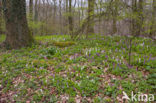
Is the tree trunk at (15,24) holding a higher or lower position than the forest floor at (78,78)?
higher

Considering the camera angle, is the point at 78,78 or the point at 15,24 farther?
the point at 15,24

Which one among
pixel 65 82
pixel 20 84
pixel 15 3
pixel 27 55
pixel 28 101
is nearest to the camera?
pixel 28 101

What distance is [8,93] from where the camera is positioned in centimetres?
424

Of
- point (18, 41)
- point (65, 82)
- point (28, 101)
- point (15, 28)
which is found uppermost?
point (15, 28)

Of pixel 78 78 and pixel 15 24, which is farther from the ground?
pixel 15 24

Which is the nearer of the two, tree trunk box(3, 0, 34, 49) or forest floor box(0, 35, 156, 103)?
forest floor box(0, 35, 156, 103)

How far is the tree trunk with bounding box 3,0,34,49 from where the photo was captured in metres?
8.02

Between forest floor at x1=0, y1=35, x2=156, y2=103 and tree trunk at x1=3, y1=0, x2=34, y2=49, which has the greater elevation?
tree trunk at x1=3, y1=0, x2=34, y2=49

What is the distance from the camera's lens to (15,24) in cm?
805

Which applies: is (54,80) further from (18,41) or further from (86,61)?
(18,41)

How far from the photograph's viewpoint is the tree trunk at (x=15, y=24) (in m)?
8.02

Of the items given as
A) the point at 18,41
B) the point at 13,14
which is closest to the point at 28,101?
the point at 18,41

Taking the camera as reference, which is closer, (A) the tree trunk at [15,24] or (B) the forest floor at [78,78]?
(B) the forest floor at [78,78]

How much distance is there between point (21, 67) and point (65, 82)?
98.7 inches
